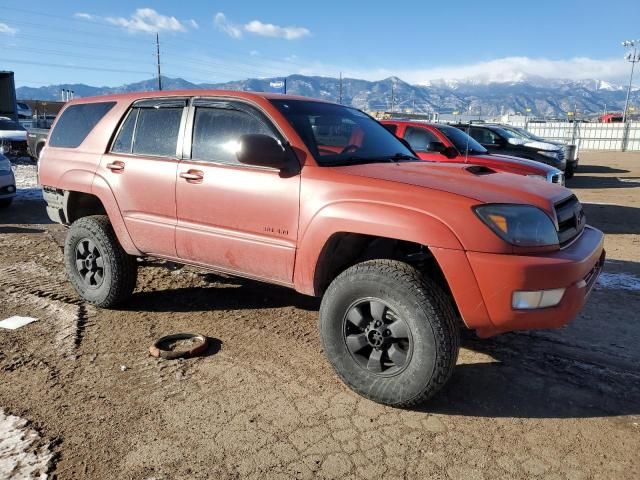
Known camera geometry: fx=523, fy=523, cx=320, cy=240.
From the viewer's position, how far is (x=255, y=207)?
345 centimetres

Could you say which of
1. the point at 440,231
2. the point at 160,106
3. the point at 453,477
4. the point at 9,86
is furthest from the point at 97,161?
the point at 9,86

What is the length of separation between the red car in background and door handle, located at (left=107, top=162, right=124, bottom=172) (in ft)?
15.6

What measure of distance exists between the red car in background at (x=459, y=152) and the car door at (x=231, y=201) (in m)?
4.63

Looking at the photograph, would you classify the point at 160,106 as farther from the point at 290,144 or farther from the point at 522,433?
the point at 522,433

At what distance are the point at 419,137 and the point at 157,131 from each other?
6263 mm

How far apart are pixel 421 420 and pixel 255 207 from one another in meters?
1.66

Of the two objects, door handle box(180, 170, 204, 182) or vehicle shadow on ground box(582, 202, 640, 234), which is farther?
vehicle shadow on ground box(582, 202, 640, 234)

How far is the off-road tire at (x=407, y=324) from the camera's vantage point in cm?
280

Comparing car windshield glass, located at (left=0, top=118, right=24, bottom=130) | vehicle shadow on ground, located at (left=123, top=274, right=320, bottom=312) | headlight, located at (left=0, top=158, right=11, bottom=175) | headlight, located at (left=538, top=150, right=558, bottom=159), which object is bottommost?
vehicle shadow on ground, located at (left=123, top=274, right=320, bottom=312)

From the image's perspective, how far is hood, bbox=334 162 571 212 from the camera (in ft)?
9.57

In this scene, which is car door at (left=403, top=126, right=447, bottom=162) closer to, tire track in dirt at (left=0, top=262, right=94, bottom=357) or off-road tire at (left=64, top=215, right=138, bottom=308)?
off-road tire at (left=64, top=215, right=138, bottom=308)

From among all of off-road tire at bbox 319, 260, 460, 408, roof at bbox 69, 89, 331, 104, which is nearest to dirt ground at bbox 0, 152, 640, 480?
off-road tire at bbox 319, 260, 460, 408

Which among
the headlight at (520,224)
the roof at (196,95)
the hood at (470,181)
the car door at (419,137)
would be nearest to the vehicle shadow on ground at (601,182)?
the car door at (419,137)

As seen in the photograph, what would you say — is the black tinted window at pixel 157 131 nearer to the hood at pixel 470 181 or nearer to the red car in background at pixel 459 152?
the hood at pixel 470 181
